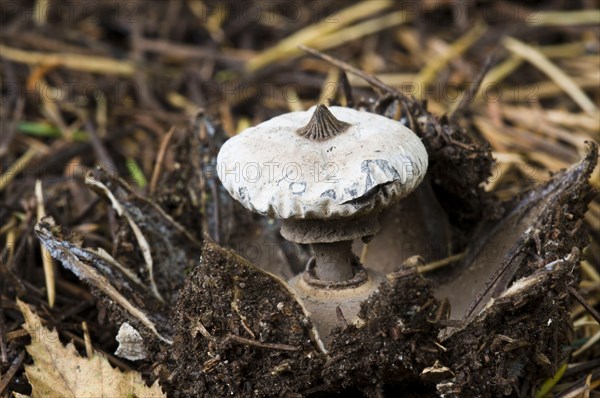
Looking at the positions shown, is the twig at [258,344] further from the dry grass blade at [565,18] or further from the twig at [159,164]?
the dry grass blade at [565,18]

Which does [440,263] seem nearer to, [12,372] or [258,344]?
[258,344]

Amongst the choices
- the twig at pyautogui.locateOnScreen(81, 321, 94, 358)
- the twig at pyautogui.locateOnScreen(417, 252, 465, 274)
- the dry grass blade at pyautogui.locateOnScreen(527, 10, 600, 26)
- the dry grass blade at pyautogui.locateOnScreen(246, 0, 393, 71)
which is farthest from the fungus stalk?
the dry grass blade at pyautogui.locateOnScreen(527, 10, 600, 26)

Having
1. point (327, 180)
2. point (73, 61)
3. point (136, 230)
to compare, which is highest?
point (327, 180)

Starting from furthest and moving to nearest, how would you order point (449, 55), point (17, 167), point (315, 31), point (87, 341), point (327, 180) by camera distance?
point (315, 31), point (449, 55), point (17, 167), point (87, 341), point (327, 180)

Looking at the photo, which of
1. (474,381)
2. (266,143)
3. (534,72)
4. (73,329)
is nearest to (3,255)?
(73,329)

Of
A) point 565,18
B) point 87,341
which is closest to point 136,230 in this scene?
point 87,341

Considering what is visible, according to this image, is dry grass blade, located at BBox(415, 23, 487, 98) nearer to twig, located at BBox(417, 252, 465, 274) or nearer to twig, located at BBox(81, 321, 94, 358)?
twig, located at BBox(417, 252, 465, 274)

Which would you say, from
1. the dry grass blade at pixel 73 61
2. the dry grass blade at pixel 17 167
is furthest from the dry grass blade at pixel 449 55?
the dry grass blade at pixel 17 167
